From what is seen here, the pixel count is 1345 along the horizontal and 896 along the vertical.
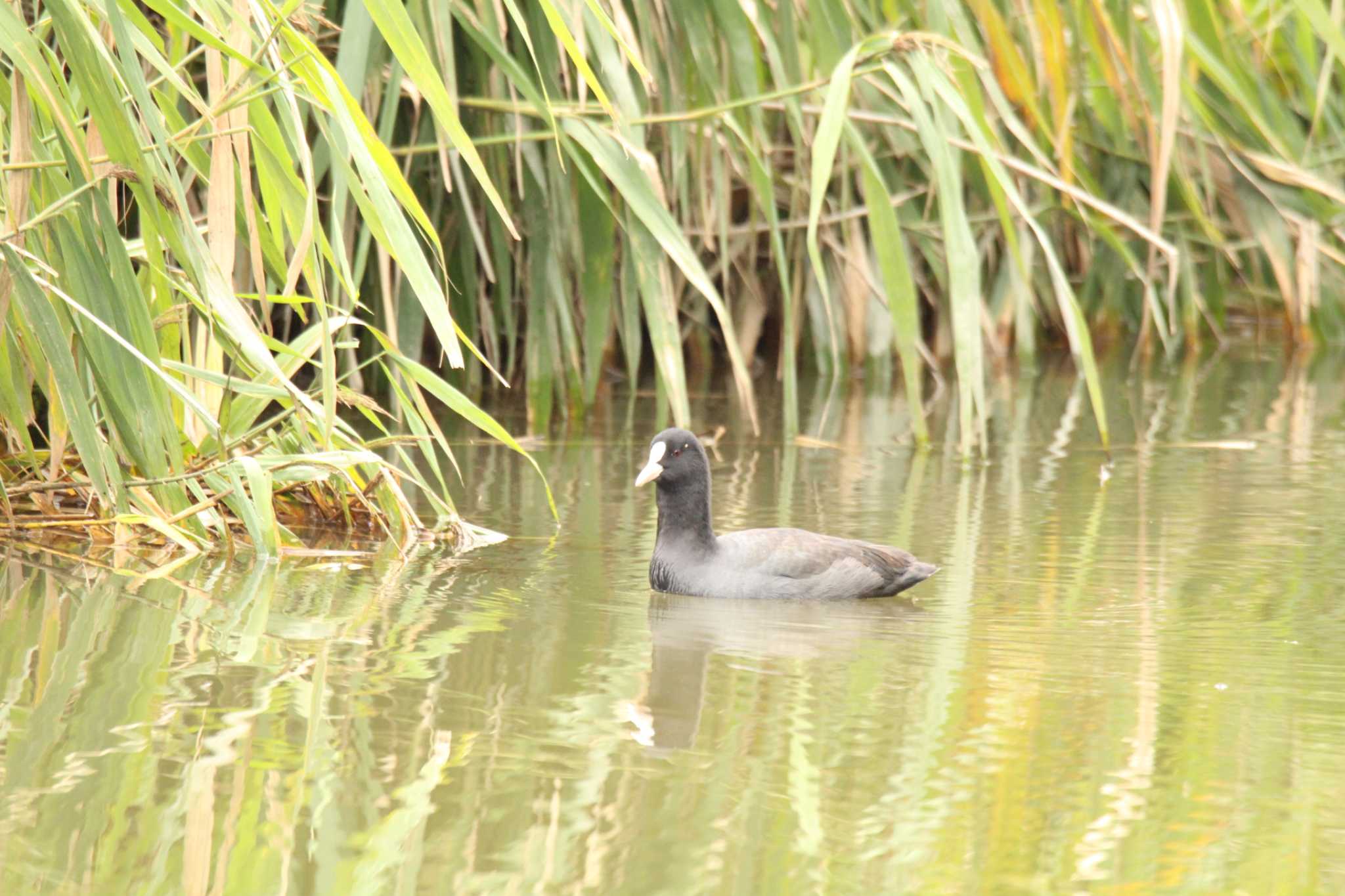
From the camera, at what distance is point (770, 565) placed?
4.99 m

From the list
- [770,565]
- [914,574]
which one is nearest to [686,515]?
[770,565]

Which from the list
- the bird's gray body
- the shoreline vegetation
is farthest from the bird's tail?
the shoreline vegetation

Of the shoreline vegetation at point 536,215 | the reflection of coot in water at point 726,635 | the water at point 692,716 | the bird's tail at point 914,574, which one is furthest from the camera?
the bird's tail at point 914,574

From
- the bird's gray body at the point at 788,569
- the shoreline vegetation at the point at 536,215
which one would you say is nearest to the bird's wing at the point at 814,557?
the bird's gray body at the point at 788,569

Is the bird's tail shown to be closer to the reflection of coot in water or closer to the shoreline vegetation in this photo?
the reflection of coot in water

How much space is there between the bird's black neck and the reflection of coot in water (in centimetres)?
18

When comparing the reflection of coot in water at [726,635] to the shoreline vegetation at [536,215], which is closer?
the reflection of coot in water at [726,635]

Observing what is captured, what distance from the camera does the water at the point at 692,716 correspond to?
282cm

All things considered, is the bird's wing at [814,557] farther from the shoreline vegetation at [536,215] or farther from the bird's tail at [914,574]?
the shoreline vegetation at [536,215]

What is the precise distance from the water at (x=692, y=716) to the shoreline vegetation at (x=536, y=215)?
0.40 m

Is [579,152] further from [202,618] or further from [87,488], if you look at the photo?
[202,618]

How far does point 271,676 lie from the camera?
12.6 ft

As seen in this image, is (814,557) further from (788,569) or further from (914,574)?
(914,574)

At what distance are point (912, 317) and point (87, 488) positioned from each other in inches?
104
